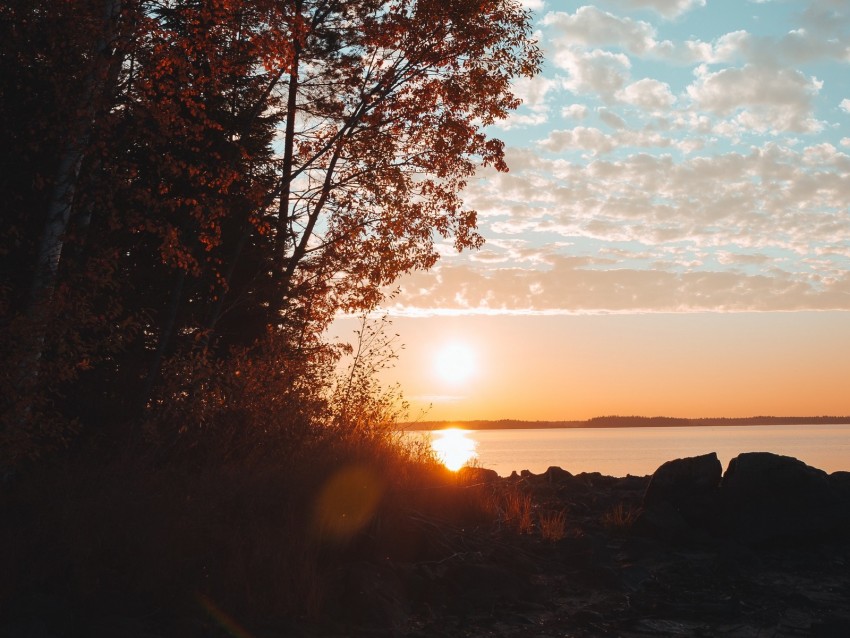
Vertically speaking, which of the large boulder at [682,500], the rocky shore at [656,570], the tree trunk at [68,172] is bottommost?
the rocky shore at [656,570]

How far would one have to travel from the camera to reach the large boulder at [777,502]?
43.3 feet

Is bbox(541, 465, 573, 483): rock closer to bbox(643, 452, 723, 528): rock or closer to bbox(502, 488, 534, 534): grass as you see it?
bbox(643, 452, 723, 528): rock

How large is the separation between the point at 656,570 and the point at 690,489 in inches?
141

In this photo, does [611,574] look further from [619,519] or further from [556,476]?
[556,476]

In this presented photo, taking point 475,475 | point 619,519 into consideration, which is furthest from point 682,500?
point 475,475

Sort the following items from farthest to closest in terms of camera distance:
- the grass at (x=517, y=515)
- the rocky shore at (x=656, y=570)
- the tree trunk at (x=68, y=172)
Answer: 1. the grass at (x=517, y=515)
2. the tree trunk at (x=68, y=172)
3. the rocky shore at (x=656, y=570)

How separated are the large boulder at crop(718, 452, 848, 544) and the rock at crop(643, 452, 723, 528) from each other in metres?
0.23

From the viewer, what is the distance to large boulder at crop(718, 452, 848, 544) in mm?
13203

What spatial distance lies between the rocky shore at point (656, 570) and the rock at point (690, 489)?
0.02 meters

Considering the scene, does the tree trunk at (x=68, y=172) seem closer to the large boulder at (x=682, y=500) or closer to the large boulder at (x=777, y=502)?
the large boulder at (x=682, y=500)

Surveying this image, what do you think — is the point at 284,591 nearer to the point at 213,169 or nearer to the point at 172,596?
the point at 172,596

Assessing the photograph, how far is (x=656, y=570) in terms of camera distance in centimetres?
1141

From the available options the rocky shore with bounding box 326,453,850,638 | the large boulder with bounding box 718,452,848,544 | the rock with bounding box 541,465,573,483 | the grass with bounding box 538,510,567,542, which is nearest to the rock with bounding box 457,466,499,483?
the rocky shore with bounding box 326,453,850,638

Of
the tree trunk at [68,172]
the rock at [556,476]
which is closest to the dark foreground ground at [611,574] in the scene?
the rock at [556,476]
